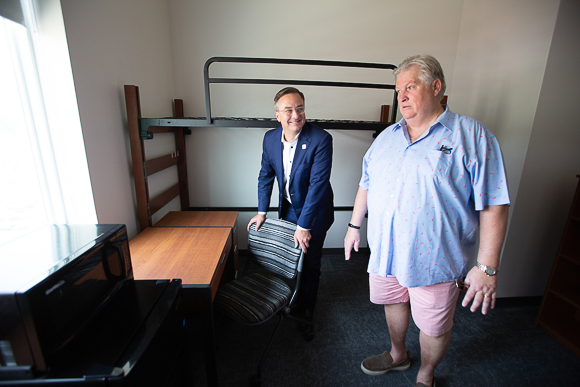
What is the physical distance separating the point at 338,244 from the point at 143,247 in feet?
6.58

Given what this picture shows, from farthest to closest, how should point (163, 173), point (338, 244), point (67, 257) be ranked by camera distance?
point (338, 244) → point (163, 173) → point (67, 257)

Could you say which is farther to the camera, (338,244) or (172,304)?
(338,244)

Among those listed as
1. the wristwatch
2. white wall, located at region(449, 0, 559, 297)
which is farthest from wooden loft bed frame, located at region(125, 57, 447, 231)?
the wristwatch

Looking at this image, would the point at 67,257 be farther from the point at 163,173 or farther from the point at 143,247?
the point at 163,173

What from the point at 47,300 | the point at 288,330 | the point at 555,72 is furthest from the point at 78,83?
the point at 555,72

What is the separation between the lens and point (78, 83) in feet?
3.81

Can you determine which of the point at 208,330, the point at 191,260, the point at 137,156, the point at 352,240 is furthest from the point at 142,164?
the point at 352,240

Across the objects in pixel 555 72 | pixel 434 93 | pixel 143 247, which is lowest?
pixel 143 247

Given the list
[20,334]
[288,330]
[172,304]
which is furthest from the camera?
[288,330]

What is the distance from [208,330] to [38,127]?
3.86 ft

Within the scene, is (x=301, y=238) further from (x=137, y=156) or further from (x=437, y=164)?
(x=137, y=156)

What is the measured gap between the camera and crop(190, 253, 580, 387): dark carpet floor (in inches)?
56.0

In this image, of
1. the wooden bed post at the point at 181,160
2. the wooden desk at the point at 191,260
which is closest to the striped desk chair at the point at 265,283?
the wooden desk at the point at 191,260

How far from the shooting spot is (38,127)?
3.66ft
